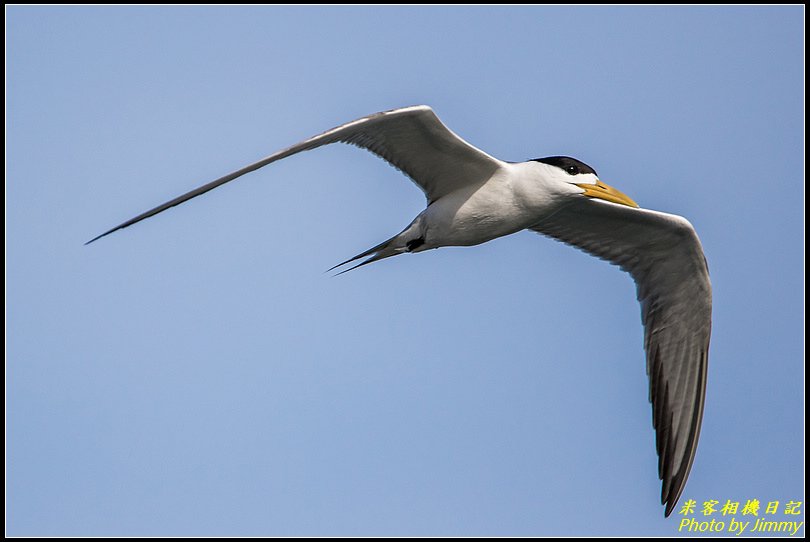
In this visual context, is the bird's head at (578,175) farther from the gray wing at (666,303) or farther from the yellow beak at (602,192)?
the gray wing at (666,303)

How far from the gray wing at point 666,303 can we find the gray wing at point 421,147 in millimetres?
1578

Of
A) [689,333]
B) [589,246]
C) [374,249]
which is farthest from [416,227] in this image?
[689,333]

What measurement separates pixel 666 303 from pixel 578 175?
2.73m

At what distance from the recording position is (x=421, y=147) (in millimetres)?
9594

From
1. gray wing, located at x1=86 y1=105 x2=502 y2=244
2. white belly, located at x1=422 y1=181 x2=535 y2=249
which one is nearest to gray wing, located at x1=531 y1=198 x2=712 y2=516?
white belly, located at x1=422 y1=181 x2=535 y2=249

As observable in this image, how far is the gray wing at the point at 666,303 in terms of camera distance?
35.8 ft

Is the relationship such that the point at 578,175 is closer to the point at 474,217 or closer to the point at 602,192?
the point at 602,192

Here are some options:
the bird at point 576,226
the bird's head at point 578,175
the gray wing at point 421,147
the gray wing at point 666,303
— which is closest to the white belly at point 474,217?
the bird at point 576,226

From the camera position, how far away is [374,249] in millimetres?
10164

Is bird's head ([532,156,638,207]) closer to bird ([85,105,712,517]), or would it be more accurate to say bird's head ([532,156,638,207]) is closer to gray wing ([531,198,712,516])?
bird ([85,105,712,517])

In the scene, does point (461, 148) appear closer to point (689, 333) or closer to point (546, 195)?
point (546, 195)

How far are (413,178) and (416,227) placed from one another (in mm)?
511

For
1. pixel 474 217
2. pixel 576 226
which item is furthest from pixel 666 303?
pixel 474 217

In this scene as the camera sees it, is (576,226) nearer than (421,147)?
No
